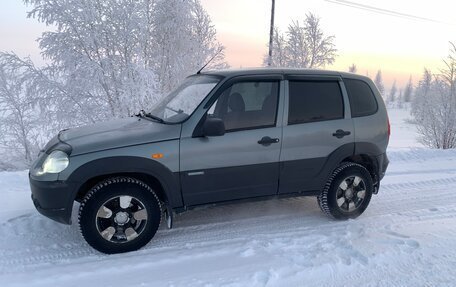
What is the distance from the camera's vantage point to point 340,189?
15.1 ft

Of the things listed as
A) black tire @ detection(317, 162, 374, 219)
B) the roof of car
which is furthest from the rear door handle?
the roof of car

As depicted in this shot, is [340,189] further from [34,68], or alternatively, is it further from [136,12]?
[34,68]

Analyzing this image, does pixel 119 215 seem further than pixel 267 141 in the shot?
No

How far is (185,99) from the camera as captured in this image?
14.0 feet

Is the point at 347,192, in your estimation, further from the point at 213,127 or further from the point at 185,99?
the point at 185,99

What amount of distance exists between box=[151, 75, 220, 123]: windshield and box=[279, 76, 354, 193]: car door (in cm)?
98

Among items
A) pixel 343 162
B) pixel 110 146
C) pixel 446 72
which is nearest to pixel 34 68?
pixel 110 146

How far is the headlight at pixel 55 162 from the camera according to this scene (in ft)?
11.4

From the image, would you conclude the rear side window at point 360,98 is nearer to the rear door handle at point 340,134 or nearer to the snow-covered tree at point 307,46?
the rear door handle at point 340,134

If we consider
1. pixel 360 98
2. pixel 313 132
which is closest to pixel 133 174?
pixel 313 132

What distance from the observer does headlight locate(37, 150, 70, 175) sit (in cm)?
347

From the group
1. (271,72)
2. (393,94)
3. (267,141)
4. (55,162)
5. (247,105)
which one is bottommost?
(393,94)

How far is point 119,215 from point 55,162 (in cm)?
82

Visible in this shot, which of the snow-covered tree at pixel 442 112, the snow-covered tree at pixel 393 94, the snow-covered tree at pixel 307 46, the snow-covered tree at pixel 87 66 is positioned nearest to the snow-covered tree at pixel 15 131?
the snow-covered tree at pixel 87 66
